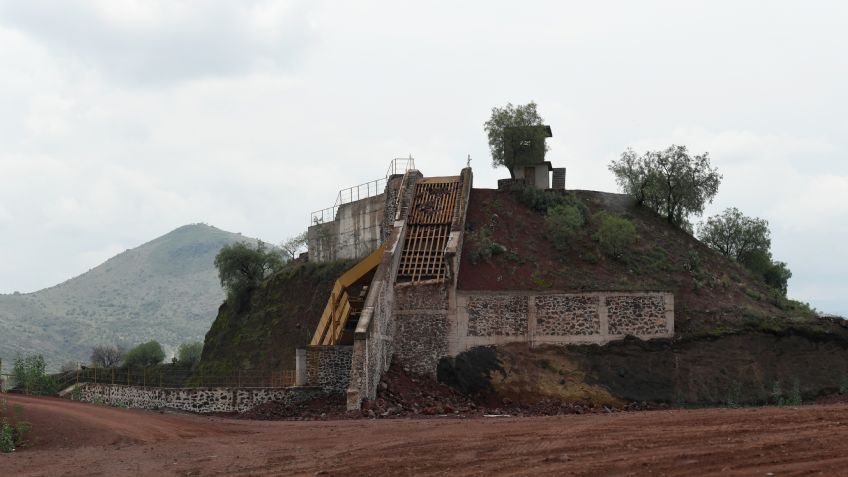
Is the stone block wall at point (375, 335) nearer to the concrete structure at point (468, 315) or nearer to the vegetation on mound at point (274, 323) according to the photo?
the concrete structure at point (468, 315)

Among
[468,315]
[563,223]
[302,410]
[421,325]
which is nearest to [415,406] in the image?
[302,410]

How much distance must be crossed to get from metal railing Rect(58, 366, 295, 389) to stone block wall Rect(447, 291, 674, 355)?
26.6 ft

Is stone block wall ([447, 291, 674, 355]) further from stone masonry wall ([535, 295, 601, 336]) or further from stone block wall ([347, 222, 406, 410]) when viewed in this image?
stone block wall ([347, 222, 406, 410])

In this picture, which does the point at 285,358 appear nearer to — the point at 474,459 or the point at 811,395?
the point at 811,395

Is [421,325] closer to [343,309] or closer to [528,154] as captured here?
[343,309]

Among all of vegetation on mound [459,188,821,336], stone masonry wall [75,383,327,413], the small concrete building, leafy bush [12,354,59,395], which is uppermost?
the small concrete building

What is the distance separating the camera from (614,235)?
44.9 meters

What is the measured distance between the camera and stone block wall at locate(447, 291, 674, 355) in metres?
39.4

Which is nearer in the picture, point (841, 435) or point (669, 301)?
point (841, 435)

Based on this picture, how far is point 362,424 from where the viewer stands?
28.2 metres

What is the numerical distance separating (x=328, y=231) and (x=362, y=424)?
999 inches

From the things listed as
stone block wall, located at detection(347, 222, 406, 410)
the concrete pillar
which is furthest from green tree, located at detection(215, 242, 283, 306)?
the concrete pillar

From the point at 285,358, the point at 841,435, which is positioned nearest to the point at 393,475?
the point at 841,435

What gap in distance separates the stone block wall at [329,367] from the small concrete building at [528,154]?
709 inches
